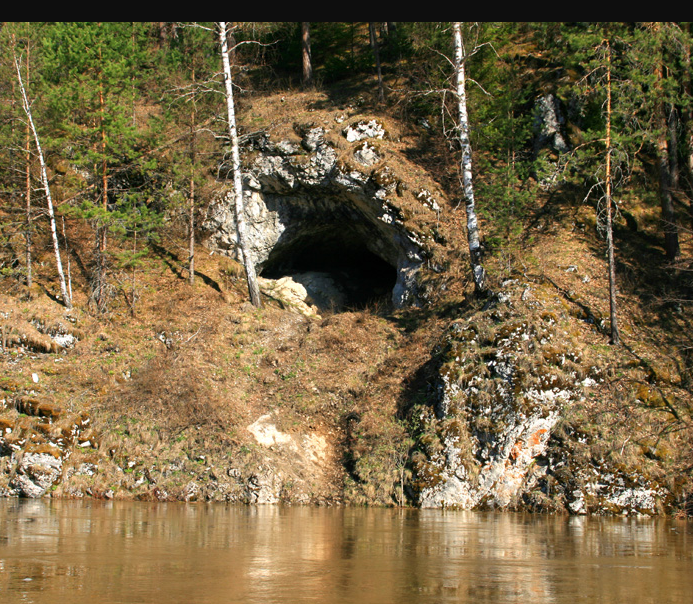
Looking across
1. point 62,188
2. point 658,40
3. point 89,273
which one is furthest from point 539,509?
point 62,188

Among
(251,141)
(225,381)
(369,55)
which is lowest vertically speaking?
(225,381)

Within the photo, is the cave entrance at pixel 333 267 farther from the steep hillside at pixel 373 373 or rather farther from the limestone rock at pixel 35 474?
the limestone rock at pixel 35 474

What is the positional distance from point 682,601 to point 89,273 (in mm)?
19105

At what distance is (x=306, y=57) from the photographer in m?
26.9

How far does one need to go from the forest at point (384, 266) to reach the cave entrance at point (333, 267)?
0.22 m

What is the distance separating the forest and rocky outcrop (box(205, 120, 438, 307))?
0.27 metres

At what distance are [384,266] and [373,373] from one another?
1022cm

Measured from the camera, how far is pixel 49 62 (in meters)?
19.7

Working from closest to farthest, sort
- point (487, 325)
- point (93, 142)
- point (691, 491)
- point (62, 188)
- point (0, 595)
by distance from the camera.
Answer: point (0, 595) → point (691, 491) → point (487, 325) → point (93, 142) → point (62, 188)

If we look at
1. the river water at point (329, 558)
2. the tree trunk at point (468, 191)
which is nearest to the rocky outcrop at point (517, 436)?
the river water at point (329, 558)

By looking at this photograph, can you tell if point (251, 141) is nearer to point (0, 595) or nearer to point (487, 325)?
point (487, 325)

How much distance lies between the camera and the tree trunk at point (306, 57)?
2648 centimetres

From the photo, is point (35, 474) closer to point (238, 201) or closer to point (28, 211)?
point (28, 211)

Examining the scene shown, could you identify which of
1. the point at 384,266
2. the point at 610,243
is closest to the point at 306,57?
the point at 384,266
